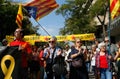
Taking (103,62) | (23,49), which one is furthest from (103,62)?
(23,49)

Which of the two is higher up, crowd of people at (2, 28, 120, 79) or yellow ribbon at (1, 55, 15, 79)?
crowd of people at (2, 28, 120, 79)

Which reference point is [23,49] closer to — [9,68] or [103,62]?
[9,68]

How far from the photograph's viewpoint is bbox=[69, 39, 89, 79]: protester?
12570 mm

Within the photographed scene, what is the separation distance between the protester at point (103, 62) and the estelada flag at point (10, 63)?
19.8 ft

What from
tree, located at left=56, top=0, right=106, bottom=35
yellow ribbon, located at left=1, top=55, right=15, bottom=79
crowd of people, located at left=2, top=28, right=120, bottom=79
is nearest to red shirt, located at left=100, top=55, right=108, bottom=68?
crowd of people, located at left=2, top=28, right=120, bottom=79

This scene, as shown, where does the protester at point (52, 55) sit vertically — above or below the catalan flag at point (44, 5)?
below

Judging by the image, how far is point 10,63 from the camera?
906 centimetres

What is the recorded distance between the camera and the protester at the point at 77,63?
41.2 ft

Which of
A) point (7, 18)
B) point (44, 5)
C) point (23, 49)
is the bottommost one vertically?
point (23, 49)

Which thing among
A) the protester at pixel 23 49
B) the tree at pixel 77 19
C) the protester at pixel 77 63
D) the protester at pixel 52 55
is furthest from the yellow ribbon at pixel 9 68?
the tree at pixel 77 19

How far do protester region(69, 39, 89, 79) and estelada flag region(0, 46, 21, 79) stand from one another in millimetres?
3477

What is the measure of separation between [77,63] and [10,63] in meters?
3.77

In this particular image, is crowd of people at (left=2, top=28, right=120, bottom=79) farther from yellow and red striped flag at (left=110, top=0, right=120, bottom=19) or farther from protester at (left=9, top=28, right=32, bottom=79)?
yellow and red striped flag at (left=110, top=0, right=120, bottom=19)

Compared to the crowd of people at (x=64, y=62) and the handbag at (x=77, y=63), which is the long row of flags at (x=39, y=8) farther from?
the handbag at (x=77, y=63)
